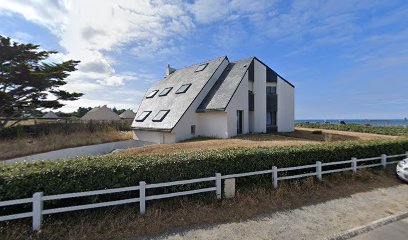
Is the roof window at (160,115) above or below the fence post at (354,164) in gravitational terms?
above

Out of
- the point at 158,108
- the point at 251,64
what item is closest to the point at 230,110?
the point at 251,64

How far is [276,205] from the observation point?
6.30 meters

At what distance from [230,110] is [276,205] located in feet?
43.2

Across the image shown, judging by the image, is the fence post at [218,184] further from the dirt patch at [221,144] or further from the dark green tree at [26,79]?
the dark green tree at [26,79]

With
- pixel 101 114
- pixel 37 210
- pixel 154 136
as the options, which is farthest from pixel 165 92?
pixel 101 114

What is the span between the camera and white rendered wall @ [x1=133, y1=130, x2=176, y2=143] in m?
19.2

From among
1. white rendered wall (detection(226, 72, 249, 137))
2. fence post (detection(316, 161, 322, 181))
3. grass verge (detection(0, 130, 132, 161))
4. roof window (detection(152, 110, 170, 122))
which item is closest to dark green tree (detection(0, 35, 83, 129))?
grass verge (detection(0, 130, 132, 161))

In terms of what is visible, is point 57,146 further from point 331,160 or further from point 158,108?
point 331,160

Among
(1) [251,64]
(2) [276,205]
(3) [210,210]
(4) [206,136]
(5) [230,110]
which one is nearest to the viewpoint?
(3) [210,210]

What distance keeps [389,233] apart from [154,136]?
18641 mm

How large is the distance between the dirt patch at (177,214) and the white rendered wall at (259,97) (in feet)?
47.1

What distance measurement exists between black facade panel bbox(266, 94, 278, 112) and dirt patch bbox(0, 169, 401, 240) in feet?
51.7

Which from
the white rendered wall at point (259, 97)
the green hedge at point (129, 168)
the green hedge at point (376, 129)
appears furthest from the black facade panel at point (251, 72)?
the green hedge at point (376, 129)

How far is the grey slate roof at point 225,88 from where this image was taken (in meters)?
19.1
